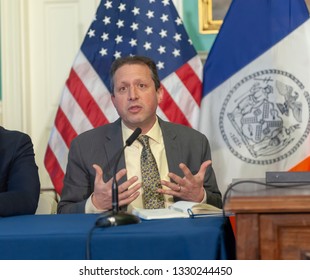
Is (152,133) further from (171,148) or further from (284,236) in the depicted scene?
(284,236)

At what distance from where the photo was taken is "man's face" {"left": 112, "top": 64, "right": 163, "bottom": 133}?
8.95 feet

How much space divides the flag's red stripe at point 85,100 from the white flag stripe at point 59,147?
0.73 ft

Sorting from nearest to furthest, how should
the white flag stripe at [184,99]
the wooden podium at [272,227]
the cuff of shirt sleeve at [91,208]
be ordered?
the wooden podium at [272,227] → the cuff of shirt sleeve at [91,208] → the white flag stripe at [184,99]

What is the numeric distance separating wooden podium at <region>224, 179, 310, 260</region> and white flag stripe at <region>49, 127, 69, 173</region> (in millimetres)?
2308

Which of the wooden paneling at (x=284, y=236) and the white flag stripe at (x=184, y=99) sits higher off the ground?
the white flag stripe at (x=184, y=99)

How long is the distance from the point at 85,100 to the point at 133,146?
3.49 ft

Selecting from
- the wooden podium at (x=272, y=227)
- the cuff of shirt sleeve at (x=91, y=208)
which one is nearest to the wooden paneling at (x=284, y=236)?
the wooden podium at (x=272, y=227)

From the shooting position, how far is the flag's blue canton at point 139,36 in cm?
364

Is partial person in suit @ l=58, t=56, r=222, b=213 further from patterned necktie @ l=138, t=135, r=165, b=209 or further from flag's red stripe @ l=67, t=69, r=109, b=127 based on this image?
flag's red stripe @ l=67, t=69, r=109, b=127

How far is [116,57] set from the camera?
3648 mm

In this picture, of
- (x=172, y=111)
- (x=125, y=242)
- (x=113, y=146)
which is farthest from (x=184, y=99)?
(x=125, y=242)

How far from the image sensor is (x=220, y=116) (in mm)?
3516

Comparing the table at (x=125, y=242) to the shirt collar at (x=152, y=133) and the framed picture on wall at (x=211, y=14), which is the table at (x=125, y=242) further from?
the framed picture on wall at (x=211, y=14)
